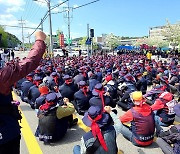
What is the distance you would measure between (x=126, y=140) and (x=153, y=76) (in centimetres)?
872

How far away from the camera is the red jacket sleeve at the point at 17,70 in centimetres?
210

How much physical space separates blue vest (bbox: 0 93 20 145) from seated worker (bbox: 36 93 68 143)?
8.63 ft

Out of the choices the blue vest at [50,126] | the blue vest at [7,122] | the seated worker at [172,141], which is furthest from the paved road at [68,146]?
the blue vest at [7,122]

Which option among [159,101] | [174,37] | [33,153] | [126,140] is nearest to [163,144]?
[126,140]

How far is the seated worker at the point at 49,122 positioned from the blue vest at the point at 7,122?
2.63 meters

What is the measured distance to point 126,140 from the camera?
5.60 metres

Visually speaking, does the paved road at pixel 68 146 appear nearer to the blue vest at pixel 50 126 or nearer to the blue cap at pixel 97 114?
the blue vest at pixel 50 126

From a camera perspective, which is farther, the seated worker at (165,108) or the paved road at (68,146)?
the seated worker at (165,108)

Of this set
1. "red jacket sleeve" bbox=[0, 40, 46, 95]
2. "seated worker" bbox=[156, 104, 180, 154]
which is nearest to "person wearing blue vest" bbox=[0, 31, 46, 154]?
"red jacket sleeve" bbox=[0, 40, 46, 95]

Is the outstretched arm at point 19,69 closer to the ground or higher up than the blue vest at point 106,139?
higher up

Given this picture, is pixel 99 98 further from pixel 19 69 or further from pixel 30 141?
pixel 19 69

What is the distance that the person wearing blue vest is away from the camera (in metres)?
2.11

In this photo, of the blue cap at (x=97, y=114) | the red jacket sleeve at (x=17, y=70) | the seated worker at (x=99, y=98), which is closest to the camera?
the red jacket sleeve at (x=17, y=70)

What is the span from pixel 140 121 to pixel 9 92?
326 centimetres
